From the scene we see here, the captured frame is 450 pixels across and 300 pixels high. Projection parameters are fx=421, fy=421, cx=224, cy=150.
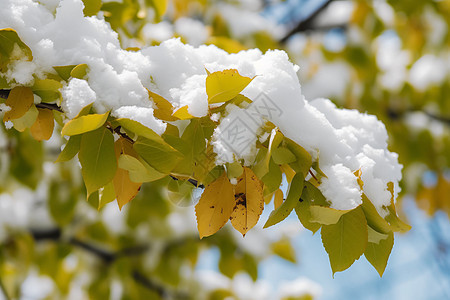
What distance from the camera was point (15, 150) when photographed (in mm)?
1112

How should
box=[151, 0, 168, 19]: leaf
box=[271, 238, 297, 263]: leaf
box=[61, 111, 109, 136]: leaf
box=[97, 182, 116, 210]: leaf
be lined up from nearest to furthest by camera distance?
box=[61, 111, 109, 136]: leaf
box=[97, 182, 116, 210]: leaf
box=[151, 0, 168, 19]: leaf
box=[271, 238, 297, 263]: leaf

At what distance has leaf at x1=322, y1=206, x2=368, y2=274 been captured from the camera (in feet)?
1.30

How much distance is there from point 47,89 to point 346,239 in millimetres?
319

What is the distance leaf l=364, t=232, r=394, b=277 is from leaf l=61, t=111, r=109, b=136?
0.29 metres

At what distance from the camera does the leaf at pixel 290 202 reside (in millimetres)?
397

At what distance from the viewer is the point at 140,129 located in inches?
14.5

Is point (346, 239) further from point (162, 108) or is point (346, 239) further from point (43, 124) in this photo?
point (43, 124)

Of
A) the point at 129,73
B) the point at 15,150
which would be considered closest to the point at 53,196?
the point at 15,150

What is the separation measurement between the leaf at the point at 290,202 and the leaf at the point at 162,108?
133 mm

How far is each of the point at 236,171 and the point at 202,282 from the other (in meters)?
1.55

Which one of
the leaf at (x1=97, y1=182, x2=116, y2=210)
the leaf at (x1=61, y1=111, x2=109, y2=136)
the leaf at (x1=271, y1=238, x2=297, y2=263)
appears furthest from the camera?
the leaf at (x1=271, y1=238, x2=297, y2=263)

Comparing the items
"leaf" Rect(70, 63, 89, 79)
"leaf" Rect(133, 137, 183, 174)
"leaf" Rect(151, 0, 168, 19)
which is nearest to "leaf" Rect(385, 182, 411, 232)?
"leaf" Rect(133, 137, 183, 174)

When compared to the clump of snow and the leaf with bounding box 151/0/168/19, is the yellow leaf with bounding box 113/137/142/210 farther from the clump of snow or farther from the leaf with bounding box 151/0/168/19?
the leaf with bounding box 151/0/168/19

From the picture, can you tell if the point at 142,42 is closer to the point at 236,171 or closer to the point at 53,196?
the point at 236,171
